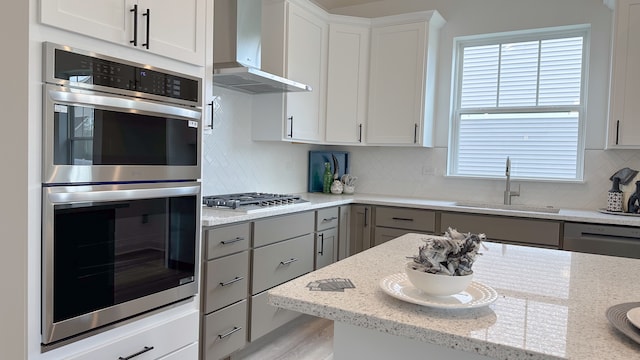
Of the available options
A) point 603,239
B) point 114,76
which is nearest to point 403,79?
point 603,239

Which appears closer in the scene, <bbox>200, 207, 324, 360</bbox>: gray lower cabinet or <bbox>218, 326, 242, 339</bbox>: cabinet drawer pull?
<bbox>200, 207, 324, 360</bbox>: gray lower cabinet

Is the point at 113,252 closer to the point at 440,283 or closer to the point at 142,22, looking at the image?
the point at 142,22

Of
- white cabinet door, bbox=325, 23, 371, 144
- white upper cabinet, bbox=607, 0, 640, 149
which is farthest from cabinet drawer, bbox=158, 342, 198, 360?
white upper cabinet, bbox=607, 0, 640, 149

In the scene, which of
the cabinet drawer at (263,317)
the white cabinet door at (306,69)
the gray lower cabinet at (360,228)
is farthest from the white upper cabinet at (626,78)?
the cabinet drawer at (263,317)

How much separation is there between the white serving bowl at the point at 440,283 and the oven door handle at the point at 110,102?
1.29 meters

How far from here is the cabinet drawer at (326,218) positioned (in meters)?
3.36

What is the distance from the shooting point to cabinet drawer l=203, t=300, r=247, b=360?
240cm

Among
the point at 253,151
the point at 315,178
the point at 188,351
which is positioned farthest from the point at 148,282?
the point at 315,178

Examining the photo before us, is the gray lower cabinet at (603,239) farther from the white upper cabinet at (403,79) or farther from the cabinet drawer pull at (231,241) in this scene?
the cabinet drawer pull at (231,241)

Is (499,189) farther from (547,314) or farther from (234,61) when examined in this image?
(547,314)

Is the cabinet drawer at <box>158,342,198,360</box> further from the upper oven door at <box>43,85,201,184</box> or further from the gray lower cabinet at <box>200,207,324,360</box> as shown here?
the upper oven door at <box>43,85,201,184</box>

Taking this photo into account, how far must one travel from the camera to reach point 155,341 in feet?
6.45

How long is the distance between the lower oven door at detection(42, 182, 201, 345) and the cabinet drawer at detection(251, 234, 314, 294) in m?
0.62

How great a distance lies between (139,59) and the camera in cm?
183
